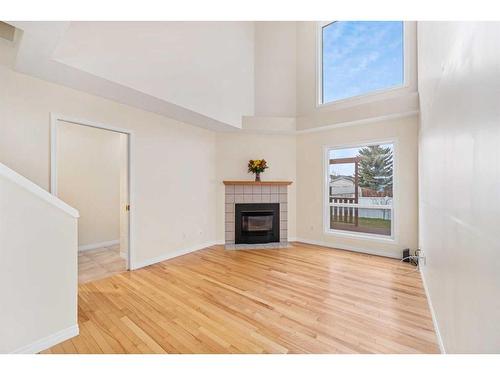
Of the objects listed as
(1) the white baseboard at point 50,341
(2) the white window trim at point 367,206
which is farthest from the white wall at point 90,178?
(2) the white window trim at point 367,206

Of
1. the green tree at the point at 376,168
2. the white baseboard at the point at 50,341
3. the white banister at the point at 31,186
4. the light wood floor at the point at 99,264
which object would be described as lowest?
the light wood floor at the point at 99,264

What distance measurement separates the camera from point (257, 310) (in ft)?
7.38

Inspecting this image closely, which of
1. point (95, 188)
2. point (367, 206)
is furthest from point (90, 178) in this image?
point (367, 206)

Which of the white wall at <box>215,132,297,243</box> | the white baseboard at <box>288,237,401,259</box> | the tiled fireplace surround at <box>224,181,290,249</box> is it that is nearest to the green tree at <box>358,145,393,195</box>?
the white baseboard at <box>288,237,401,259</box>

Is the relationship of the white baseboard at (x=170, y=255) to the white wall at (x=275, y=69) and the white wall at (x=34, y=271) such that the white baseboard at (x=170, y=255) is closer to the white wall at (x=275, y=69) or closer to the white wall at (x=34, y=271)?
the white wall at (x=34, y=271)

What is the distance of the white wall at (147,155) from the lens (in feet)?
7.86

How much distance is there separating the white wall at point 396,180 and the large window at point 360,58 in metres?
0.75

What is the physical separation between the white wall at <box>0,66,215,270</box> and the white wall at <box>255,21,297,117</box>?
1.53m

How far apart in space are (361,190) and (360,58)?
257 cm

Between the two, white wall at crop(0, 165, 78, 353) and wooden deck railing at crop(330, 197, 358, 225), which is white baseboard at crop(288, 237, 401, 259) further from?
white wall at crop(0, 165, 78, 353)

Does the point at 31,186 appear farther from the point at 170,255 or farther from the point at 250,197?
the point at 250,197
